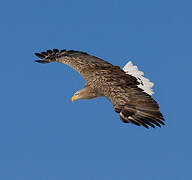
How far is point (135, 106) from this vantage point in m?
12.1

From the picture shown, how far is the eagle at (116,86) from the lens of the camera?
1172cm

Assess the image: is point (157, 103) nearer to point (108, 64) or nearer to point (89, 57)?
point (108, 64)

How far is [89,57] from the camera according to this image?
53.8 feet

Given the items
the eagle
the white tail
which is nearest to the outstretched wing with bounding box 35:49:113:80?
the eagle

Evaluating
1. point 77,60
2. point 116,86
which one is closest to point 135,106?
point 116,86

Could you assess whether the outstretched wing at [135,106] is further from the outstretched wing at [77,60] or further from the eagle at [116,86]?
the outstretched wing at [77,60]

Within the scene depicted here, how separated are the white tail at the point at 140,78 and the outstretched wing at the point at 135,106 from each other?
2.24 meters

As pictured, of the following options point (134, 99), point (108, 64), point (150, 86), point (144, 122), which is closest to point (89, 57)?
point (108, 64)

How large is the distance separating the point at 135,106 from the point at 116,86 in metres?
1.31

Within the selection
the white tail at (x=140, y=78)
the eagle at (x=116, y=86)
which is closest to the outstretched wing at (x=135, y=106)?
the eagle at (x=116, y=86)

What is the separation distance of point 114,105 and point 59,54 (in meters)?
5.57

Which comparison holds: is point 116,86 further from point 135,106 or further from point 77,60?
point 77,60

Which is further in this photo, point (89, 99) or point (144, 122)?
point (89, 99)

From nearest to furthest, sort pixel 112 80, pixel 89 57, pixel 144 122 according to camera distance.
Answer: pixel 144 122
pixel 112 80
pixel 89 57
